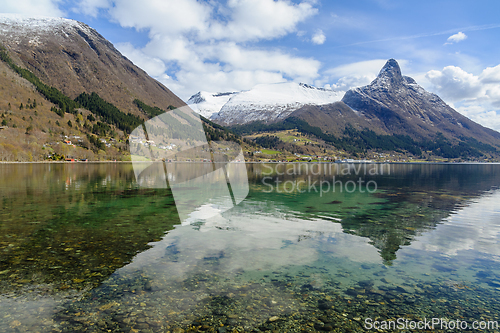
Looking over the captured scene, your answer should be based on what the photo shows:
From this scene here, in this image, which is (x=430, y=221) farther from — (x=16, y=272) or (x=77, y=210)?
(x=77, y=210)

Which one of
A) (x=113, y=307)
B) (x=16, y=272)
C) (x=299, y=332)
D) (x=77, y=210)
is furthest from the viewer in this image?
(x=77, y=210)

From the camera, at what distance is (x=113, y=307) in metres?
10.5

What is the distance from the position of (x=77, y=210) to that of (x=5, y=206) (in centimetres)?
872

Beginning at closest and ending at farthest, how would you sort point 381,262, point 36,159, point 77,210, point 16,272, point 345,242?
point 16,272
point 381,262
point 345,242
point 77,210
point 36,159

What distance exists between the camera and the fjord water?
33.3 feet

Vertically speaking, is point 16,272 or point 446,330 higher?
point 16,272

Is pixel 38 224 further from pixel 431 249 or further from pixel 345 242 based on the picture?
pixel 431 249

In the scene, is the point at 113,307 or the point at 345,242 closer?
the point at 113,307

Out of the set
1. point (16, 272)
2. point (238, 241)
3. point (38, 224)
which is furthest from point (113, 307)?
point (38, 224)

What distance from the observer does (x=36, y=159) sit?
19925 cm

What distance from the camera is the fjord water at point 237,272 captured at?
33.3ft

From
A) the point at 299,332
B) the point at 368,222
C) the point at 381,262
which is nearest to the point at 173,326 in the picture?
the point at 299,332

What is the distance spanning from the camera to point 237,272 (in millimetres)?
14586

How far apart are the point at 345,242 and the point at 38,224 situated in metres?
25.9
